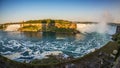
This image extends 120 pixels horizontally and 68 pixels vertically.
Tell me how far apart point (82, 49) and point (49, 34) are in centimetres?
66

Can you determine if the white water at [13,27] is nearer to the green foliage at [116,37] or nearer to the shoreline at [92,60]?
the shoreline at [92,60]

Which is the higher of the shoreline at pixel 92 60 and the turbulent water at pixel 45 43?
the turbulent water at pixel 45 43

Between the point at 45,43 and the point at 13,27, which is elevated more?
the point at 13,27

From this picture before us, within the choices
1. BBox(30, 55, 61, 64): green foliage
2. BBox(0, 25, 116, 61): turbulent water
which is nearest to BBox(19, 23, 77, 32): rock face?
BBox(0, 25, 116, 61): turbulent water

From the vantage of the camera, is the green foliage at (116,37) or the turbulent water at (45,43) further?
the green foliage at (116,37)

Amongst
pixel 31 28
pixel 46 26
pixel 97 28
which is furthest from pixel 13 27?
pixel 97 28

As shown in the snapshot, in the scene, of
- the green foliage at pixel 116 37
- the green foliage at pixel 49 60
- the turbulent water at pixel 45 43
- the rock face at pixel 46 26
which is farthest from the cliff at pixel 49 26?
the green foliage at pixel 116 37

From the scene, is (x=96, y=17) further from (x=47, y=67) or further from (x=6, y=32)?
(x=6, y=32)

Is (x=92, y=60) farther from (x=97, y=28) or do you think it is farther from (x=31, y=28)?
(x=31, y=28)

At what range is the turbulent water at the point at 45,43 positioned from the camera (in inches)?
148

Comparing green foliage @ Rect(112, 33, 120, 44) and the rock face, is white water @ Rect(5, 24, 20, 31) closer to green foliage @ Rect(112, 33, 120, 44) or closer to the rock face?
the rock face

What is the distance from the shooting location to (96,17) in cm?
394

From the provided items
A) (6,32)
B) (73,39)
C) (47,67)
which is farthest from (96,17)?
(6,32)

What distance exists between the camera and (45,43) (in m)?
3.85
